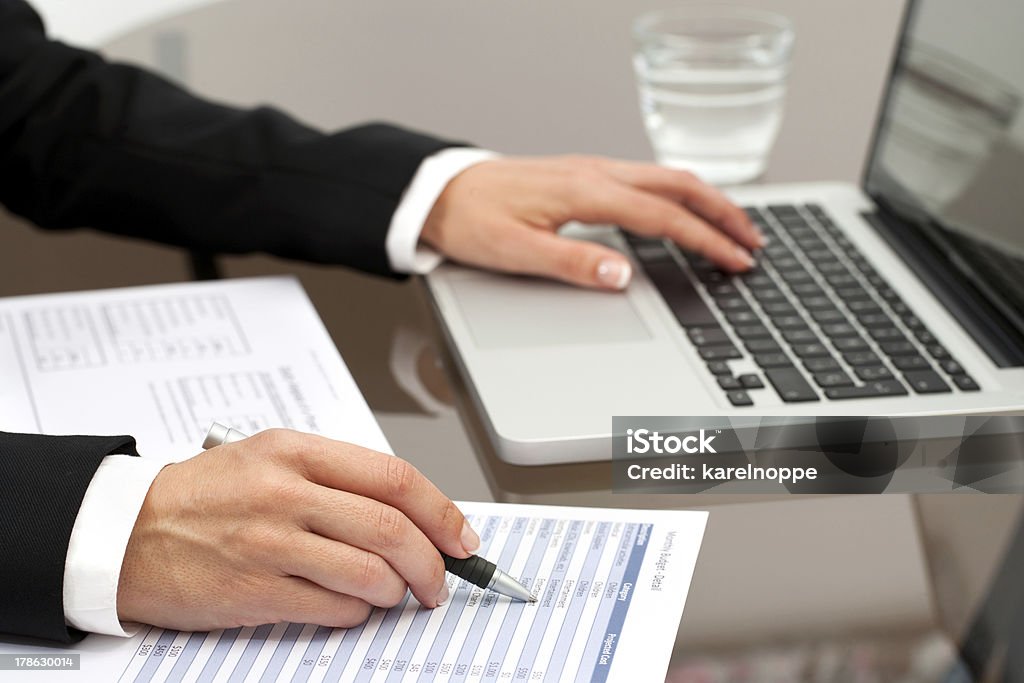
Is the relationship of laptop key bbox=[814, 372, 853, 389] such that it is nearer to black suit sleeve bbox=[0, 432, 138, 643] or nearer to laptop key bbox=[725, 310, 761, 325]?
laptop key bbox=[725, 310, 761, 325]

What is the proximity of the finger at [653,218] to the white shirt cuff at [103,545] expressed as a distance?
475mm

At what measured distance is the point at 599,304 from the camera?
89 cm

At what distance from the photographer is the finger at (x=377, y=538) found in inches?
22.0

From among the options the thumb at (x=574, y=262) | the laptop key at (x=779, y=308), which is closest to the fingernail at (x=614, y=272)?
the thumb at (x=574, y=262)

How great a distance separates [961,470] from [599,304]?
287 mm

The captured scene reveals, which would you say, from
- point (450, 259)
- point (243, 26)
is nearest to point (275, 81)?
point (243, 26)

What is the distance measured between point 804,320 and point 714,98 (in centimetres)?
37

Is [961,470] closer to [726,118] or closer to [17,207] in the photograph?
[726,118]

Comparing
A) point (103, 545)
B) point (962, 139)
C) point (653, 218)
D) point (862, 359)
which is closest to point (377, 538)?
point (103, 545)

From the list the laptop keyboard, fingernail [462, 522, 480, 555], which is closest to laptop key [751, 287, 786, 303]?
the laptop keyboard

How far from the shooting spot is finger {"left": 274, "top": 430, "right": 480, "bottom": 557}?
57 centimetres

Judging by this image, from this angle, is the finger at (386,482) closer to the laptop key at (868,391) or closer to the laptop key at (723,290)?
the laptop key at (868,391)

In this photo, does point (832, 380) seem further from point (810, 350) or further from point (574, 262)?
point (574, 262)

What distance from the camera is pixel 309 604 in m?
0.55
